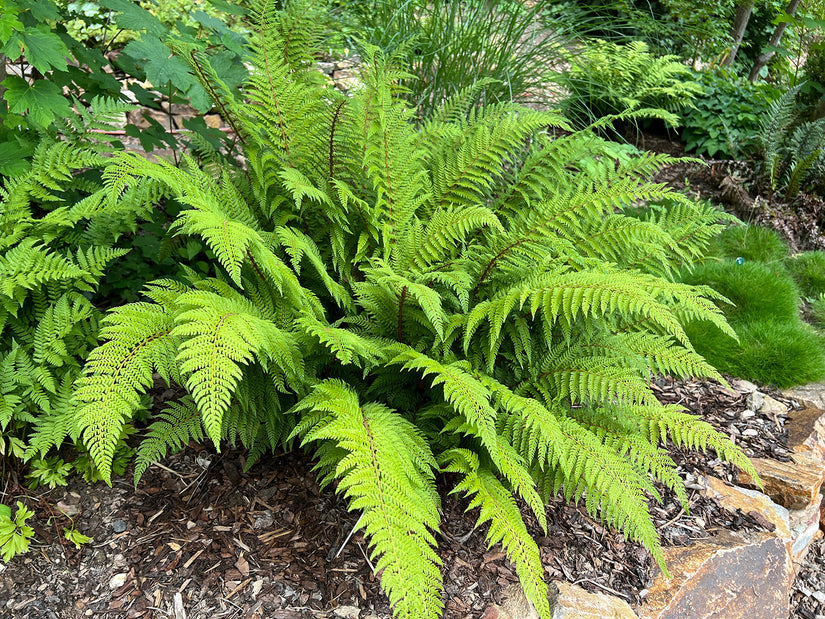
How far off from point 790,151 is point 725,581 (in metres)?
3.90

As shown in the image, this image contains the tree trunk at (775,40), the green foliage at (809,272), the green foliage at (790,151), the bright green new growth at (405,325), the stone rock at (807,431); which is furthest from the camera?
the tree trunk at (775,40)

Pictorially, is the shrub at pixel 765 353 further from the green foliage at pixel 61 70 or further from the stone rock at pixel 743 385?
the green foliage at pixel 61 70

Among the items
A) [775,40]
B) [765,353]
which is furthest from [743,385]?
[775,40]

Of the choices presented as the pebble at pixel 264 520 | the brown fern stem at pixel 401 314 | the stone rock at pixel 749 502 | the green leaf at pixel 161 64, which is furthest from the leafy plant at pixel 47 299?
the stone rock at pixel 749 502

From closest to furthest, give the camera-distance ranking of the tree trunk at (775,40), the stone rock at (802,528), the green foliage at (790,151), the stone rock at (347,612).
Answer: the stone rock at (347,612)
the stone rock at (802,528)
the green foliage at (790,151)
the tree trunk at (775,40)

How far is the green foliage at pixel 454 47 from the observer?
367 centimetres

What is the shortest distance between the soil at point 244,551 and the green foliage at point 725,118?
3792 millimetres

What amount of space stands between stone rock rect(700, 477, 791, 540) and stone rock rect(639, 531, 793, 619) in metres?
0.09

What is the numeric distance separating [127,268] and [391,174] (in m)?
1.11

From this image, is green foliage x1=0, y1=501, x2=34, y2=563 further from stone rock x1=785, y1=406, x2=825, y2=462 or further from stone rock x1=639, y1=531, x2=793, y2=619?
stone rock x1=785, y1=406, x2=825, y2=462

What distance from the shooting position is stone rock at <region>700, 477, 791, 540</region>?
7.52 ft

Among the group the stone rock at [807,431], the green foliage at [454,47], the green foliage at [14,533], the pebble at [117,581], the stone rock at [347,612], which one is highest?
the green foliage at [454,47]

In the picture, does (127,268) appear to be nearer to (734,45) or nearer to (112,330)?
(112,330)

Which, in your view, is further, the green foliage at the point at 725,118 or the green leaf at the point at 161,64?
the green foliage at the point at 725,118
